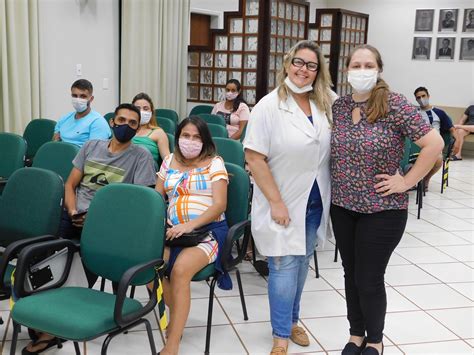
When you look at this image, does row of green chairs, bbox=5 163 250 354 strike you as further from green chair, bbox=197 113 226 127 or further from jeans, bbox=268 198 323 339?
green chair, bbox=197 113 226 127

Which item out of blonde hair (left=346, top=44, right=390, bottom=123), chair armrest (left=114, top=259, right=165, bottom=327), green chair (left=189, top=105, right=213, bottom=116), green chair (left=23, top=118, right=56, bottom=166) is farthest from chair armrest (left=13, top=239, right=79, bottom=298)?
green chair (left=189, top=105, right=213, bottom=116)

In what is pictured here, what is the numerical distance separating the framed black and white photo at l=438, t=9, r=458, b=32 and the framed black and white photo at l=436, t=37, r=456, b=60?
0.61 ft

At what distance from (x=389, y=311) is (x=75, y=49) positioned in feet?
15.2

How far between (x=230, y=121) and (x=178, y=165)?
9.44 feet

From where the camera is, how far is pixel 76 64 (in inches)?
243

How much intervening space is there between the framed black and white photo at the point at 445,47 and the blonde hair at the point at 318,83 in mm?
8542

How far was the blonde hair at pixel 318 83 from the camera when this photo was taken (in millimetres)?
2453

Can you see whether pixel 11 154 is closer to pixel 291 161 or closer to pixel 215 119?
pixel 215 119

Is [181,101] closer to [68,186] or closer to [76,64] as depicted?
[76,64]

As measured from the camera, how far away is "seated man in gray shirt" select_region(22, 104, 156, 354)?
10.00ft

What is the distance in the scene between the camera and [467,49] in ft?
32.5

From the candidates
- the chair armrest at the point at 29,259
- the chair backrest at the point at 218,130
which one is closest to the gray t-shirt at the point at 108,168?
the chair armrest at the point at 29,259

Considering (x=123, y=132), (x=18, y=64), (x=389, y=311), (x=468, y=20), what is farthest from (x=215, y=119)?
(x=468, y=20)

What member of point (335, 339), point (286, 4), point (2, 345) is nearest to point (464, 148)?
point (286, 4)
